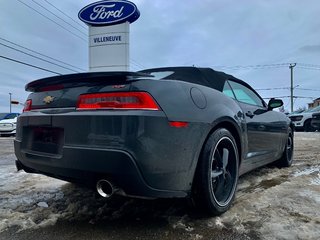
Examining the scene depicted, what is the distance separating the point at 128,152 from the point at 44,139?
86 cm

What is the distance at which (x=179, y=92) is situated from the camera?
8.11ft

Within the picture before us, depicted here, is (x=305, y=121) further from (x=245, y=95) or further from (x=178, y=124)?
(x=178, y=124)

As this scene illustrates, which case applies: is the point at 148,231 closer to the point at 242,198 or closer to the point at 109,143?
the point at 109,143

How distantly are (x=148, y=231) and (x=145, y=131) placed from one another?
0.86m

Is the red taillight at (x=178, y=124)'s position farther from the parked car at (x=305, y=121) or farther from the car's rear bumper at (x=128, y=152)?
the parked car at (x=305, y=121)

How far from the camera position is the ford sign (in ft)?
36.9

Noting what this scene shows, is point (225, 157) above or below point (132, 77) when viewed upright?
below

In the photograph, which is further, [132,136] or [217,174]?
[217,174]

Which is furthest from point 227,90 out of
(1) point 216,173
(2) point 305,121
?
(2) point 305,121

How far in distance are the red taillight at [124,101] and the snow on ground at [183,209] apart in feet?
3.40

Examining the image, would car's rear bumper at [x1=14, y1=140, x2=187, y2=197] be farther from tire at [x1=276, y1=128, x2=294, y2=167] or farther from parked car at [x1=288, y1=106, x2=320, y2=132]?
parked car at [x1=288, y1=106, x2=320, y2=132]

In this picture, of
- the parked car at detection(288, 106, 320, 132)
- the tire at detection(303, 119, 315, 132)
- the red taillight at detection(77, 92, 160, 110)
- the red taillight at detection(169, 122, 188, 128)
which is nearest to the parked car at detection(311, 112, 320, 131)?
the parked car at detection(288, 106, 320, 132)

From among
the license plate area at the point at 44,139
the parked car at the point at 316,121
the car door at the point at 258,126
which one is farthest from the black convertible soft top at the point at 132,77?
the parked car at the point at 316,121

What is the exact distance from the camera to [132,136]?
2170 mm
